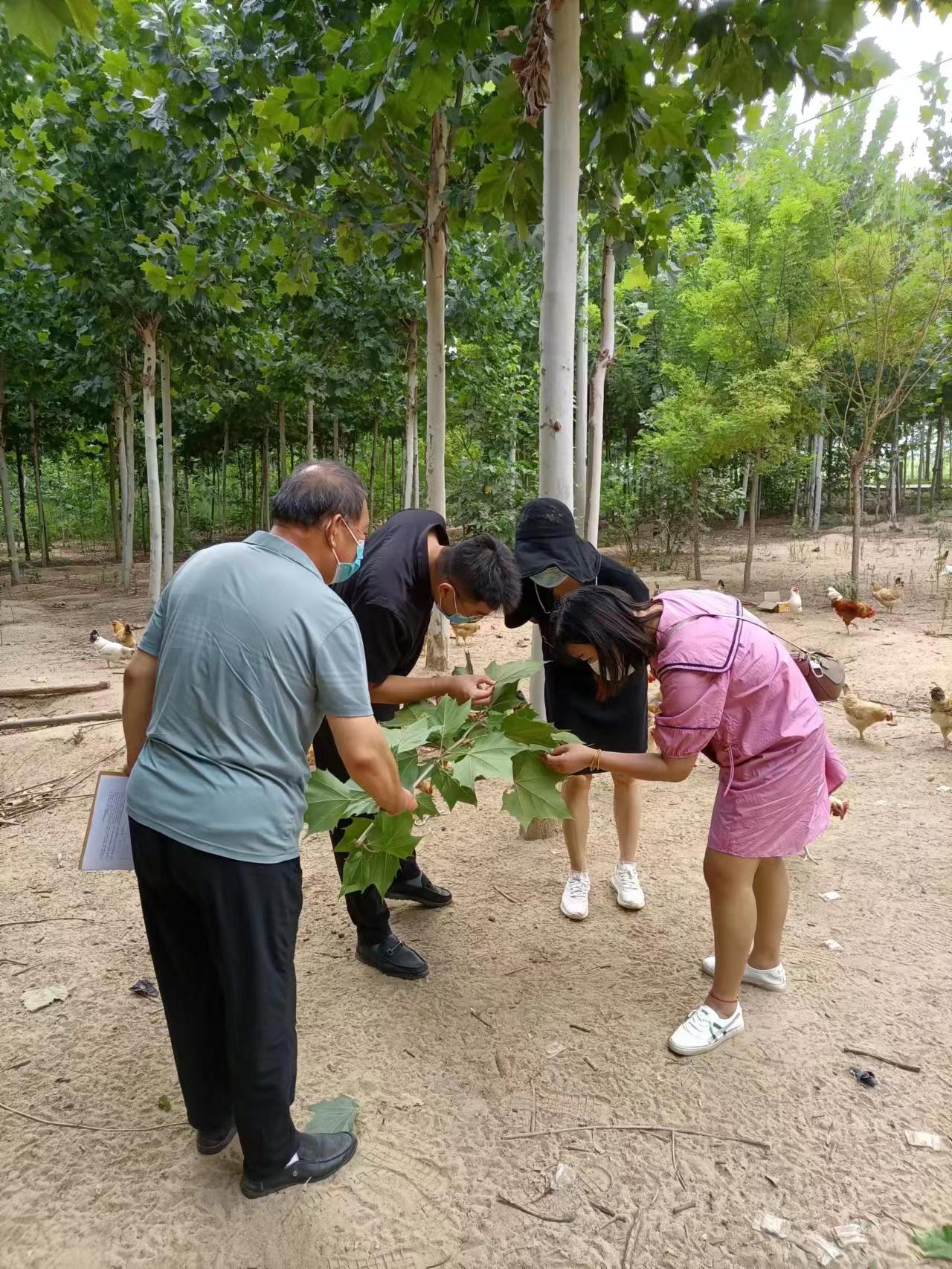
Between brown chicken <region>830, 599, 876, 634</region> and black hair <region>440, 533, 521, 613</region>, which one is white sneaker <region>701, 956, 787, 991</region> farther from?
brown chicken <region>830, 599, 876, 634</region>

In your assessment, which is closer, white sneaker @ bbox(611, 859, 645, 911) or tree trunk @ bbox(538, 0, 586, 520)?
tree trunk @ bbox(538, 0, 586, 520)

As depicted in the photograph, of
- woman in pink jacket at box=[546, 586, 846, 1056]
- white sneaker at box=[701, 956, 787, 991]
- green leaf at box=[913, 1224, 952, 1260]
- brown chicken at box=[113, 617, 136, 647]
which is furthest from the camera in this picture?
brown chicken at box=[113, 617, 136, 647]

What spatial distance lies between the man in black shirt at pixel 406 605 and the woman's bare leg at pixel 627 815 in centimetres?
89

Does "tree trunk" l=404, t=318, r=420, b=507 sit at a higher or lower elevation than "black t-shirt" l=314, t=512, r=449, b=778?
higher

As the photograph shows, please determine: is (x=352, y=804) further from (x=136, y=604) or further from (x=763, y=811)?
(x=136, y=604)

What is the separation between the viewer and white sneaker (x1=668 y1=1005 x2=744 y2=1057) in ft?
7.86

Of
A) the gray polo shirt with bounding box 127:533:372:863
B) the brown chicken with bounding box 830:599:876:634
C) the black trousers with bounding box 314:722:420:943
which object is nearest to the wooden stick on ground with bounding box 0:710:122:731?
the black trousers with bounding box 314:722:420:943

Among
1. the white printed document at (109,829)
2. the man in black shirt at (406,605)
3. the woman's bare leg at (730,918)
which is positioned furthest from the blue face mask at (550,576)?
the white printed document at (109,829)

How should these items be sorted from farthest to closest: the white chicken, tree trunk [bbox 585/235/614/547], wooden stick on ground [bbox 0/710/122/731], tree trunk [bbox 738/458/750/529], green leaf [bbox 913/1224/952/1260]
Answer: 1. tree trunk [bbox 738/458/750/529]
2. the white chicken
3. tree trunk [bbox 585/235/614/547]
4. wooden stick on ground [bbox 0/710/122/731]
5. green leaf [bbox 913/1224/952/1260]

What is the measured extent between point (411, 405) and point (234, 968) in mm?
9405

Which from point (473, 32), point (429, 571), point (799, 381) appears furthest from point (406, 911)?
point (799, 381)

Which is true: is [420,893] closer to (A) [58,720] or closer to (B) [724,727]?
(B) [724,727]

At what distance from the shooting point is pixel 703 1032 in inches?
95.0

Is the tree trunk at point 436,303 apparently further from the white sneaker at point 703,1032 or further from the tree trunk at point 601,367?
the white sneaker at point 703,1032
